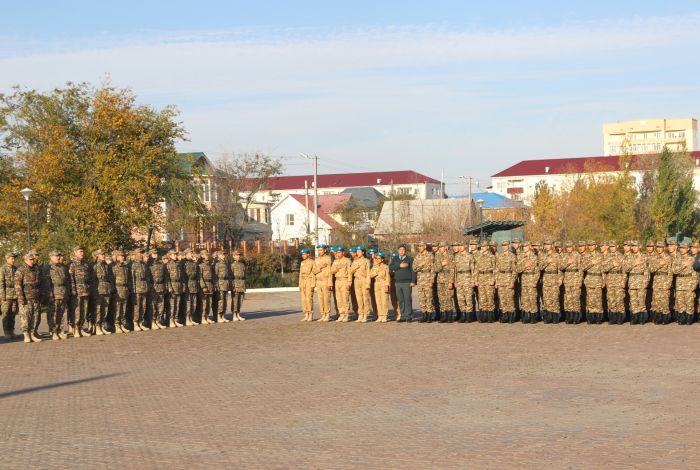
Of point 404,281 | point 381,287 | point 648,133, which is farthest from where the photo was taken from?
point 648,133

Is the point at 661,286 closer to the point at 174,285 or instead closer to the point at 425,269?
the point at 425,269

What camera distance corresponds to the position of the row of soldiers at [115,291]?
19.0m

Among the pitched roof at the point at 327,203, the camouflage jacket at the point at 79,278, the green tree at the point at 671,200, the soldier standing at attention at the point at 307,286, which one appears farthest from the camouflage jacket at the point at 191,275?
the pitched roof at the point at 327,203

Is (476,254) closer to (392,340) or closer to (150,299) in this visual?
(392,340)

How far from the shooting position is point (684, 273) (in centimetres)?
1888

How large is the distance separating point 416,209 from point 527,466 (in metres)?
67.1

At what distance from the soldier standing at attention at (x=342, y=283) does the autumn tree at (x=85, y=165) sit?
13.1m

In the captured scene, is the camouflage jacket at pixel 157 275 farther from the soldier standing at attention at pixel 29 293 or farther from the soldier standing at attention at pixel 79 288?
the soldier standing at attention at pixel 29 293

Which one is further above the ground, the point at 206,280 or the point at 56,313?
the point at 206,280

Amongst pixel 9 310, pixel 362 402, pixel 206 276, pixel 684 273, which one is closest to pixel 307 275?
pixel 206 276

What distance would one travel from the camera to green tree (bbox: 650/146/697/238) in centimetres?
6106

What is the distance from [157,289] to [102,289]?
1.56 metres

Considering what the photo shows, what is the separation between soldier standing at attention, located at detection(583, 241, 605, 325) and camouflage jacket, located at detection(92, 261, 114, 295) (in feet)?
32.0

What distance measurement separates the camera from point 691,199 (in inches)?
2473
